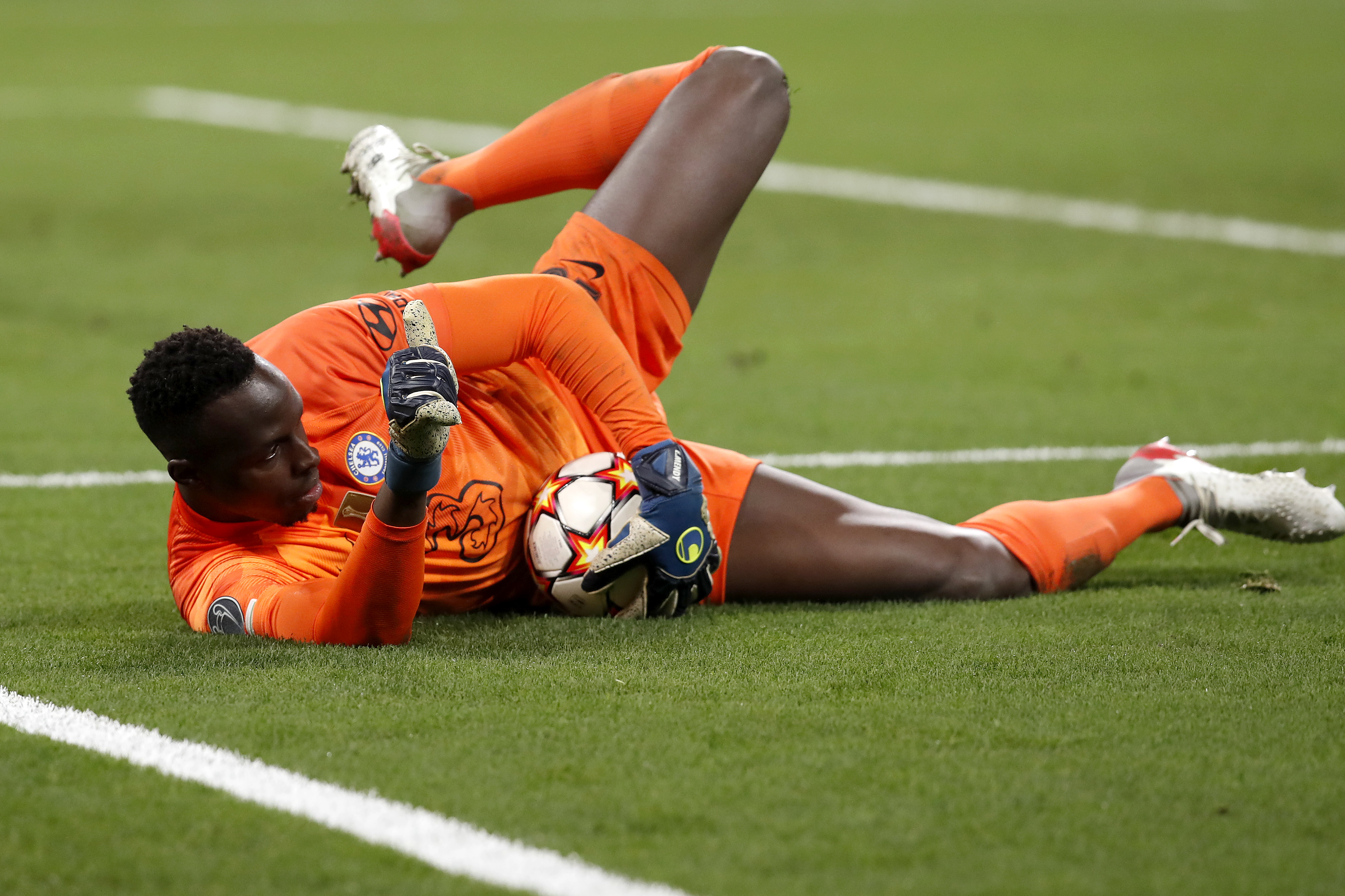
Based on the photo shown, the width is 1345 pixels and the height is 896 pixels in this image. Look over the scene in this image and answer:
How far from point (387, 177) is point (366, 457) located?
123 cm

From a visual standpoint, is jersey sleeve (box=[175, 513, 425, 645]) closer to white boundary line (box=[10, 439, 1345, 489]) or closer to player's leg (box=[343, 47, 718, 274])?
player's leg (box=[343, 47, 718, 274])

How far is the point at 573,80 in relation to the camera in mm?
16688

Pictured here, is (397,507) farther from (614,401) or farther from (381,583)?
(614,401)

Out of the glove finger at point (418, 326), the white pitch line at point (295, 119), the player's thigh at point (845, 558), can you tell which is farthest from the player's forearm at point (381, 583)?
the white pitch line at point (295, 119)

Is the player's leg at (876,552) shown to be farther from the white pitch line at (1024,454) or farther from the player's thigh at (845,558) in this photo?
the white pitch line at (1024,454)

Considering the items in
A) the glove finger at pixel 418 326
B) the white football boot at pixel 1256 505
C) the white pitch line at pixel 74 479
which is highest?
the glove finger at pixel 418 326

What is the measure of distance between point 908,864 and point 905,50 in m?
17.6

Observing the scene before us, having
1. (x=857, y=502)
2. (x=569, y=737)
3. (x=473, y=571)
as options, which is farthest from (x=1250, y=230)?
(x=569, y=737)

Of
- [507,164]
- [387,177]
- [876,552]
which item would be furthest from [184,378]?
[876,552]

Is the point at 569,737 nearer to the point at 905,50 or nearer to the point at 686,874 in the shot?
the point at 686,874

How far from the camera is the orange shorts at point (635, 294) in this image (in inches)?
161

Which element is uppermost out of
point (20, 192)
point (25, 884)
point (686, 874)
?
point (686, 874)

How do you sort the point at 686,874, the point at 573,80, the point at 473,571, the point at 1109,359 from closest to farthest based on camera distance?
the point at 686,874 < the point at 473,571 < the point at 1109,359 < the point at 573,80

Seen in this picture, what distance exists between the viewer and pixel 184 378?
3.21 meters
